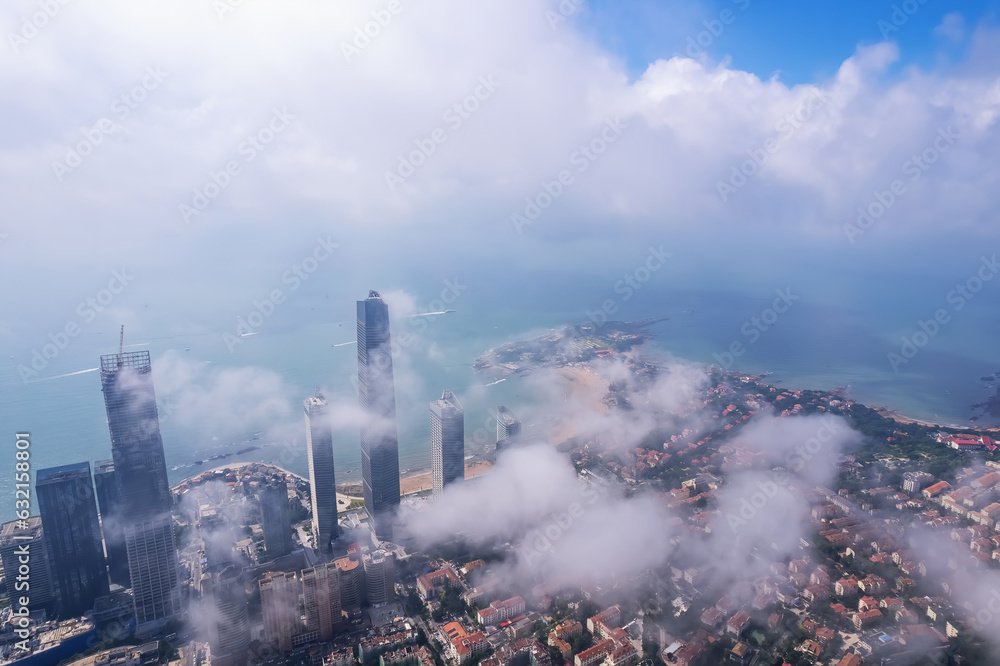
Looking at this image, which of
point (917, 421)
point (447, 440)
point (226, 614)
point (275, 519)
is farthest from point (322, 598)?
point (917, 421)

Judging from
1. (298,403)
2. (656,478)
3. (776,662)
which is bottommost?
(776,662)

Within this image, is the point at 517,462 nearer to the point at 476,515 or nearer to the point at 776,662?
the point at 476,515

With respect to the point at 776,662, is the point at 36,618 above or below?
above

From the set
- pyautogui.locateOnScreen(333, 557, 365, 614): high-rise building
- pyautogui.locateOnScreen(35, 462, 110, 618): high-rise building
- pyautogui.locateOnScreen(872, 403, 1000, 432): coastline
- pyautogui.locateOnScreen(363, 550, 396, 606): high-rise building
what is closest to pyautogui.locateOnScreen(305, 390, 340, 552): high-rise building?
pyautogui.locateOnScreen(333, 557, 365, 614): high-rise building

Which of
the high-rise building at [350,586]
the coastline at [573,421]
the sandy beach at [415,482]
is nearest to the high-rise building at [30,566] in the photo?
the coastline at [573,421]

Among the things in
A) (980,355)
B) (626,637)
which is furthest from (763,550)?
(980,355)

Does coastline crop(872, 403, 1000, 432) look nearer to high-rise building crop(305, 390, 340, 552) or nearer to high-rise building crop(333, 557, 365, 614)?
high-rise building crop(333, 557, 365, 614)

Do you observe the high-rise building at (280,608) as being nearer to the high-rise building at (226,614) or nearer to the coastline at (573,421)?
the high-rise building at (226,614)
